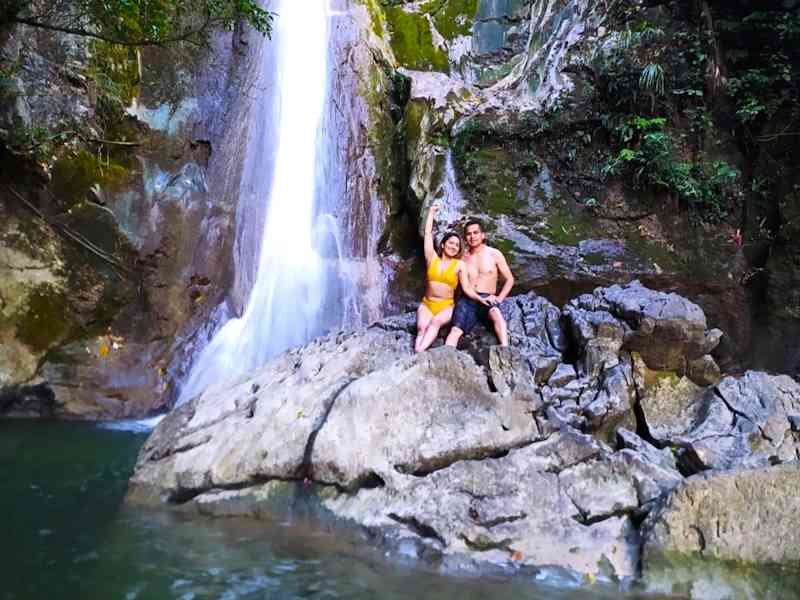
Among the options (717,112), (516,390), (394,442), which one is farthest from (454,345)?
(717,112)

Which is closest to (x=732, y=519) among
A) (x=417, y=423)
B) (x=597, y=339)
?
(x=597, y=339)

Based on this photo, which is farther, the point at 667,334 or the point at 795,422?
the point at 667,334

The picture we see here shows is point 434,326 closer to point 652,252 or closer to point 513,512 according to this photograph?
point 513,512

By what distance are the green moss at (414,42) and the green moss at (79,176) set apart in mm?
6730

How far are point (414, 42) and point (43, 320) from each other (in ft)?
30.6

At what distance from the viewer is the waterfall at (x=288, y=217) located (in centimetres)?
908

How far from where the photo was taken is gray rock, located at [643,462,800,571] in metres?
3.86

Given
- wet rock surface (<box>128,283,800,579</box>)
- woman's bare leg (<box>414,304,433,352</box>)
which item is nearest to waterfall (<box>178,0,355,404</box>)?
wet rock surface (<box>128,283,800,579</box>)

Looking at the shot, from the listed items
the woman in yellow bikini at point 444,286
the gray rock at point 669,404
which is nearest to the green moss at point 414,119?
the woman in yellow bikini at point 444,286

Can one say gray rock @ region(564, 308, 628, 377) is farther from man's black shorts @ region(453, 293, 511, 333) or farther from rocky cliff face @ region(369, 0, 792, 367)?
rocky cliff face @ region(369, 0, 792, 367)

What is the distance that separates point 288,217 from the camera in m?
10.5

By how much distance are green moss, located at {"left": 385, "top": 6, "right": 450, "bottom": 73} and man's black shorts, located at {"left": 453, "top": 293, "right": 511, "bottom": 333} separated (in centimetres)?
837

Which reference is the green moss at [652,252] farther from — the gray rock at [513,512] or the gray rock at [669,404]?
the gray rock at [513,512]

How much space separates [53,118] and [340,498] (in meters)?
7.39
